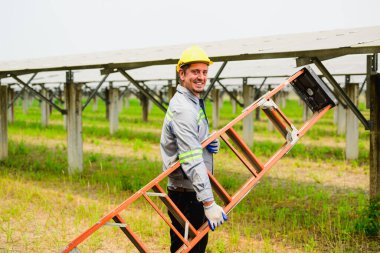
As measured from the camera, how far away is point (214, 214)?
2766 mm

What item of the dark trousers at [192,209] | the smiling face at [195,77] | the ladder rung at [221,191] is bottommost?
the dark trousers at [192,209]

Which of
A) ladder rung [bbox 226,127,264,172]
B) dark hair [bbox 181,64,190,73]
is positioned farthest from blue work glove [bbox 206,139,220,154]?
dark hair [bbox 181,64,190,73]

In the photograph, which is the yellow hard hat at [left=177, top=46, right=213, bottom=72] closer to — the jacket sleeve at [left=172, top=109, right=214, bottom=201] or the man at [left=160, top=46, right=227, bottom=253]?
the man at [left=160, top=46, right=227, bottom=253]

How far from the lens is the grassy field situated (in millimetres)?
4840

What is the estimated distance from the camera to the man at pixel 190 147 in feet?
9.03

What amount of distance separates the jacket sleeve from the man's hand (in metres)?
Answer: 0.06

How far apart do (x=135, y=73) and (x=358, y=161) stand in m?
8.70

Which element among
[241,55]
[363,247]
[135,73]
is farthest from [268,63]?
[363,247]

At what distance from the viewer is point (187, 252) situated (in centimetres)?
290

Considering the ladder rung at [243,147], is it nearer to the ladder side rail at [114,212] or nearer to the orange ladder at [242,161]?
the orange ladder at [242,161]

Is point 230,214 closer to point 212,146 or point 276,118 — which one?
point 276,118

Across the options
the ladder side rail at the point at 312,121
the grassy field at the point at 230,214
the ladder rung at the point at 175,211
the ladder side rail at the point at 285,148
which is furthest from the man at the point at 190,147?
the grassy field at the point at 230,214

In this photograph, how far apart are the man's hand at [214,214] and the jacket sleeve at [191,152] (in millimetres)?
65

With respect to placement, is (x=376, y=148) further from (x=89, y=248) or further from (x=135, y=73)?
(x=135, y=73)
